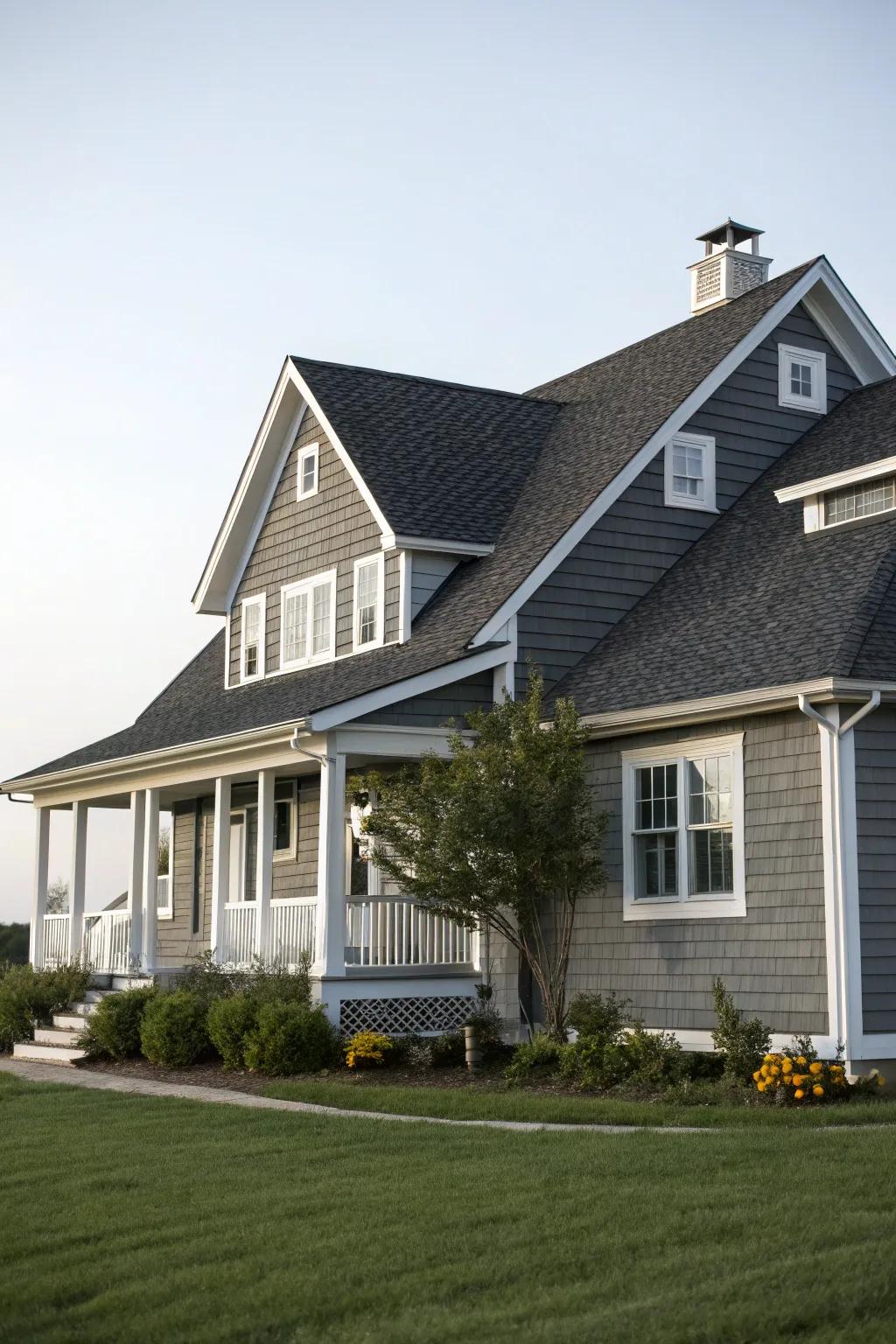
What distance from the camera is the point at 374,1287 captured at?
7.07m

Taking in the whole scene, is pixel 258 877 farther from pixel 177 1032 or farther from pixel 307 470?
pixel 307 470

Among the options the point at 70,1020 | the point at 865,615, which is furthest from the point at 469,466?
the point at 70,1020

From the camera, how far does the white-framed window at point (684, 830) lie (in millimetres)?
14680

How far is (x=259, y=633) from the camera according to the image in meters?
22.5

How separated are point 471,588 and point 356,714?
301 cm

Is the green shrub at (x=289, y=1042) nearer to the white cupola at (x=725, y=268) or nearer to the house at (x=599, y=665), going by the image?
the house at (x=599, y=665)

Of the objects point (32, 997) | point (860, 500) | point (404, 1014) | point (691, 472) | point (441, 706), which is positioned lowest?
point (32, 997)

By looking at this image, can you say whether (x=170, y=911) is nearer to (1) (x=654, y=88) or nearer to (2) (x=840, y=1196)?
(1) (x=654, y=88)

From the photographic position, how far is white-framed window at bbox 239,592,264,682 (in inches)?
883

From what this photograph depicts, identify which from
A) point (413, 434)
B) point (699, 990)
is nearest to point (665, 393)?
point (413, 434)

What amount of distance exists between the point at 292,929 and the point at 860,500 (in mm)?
7643

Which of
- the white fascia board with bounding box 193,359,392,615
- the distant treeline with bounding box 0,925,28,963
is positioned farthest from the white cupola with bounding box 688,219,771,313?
the distant treeline with bounding box 0,925,28,963

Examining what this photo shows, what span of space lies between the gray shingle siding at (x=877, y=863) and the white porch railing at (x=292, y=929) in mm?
6258

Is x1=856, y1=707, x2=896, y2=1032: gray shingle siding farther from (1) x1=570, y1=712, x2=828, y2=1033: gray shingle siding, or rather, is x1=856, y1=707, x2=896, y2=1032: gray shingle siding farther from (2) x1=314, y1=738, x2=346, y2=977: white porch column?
(2) x1=314, y1=738, x2=346, y2=977: white porch column
